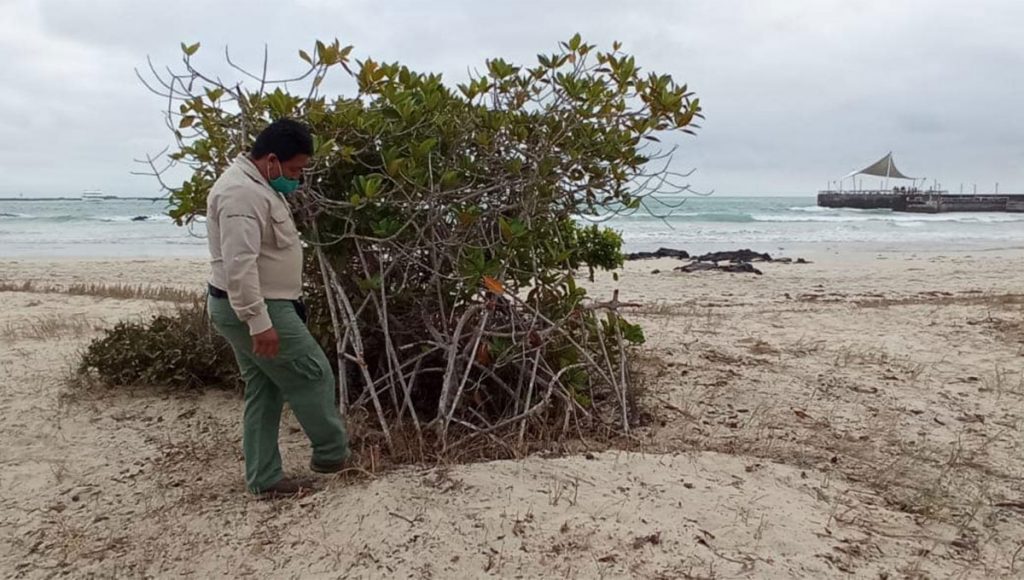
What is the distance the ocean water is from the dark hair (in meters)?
17.2

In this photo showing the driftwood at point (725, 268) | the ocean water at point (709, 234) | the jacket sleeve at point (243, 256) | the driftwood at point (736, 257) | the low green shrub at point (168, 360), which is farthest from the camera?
the ocean water at point (709, 234)

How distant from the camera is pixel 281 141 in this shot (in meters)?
3.44

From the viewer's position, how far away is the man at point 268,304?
10.8 feet

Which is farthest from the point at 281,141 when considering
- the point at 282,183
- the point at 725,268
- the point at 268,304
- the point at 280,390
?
the point at 725,268

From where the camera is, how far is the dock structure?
55.4 m

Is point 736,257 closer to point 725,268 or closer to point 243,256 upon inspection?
point 725,268

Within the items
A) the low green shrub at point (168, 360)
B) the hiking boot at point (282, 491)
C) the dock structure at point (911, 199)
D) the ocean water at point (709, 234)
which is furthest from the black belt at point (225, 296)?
the dock structure at point (911, 199)

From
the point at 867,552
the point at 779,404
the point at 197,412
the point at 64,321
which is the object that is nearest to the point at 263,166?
the point at 197,412

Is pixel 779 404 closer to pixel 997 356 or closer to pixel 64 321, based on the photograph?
pixel 997 356

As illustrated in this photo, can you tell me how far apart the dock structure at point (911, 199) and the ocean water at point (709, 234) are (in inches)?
112

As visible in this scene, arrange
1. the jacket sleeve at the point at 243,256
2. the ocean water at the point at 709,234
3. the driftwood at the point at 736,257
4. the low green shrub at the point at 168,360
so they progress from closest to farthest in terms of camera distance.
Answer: the jacket sleeve at the point at 243,256
the low green shrub at the point at 168,360
the driftwood at the point at 736,257
the ocean water at the point at 709,234

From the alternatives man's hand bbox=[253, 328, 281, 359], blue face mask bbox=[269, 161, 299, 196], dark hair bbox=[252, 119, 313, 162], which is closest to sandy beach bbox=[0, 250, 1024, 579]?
man's hand bbox=[253, 328, 281, 359]

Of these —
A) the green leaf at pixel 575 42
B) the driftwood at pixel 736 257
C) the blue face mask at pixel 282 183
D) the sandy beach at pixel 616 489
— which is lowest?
the sandy beach at pixel 616 489

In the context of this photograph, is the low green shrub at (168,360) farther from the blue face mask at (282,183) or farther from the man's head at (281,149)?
the man's head at (281,149)
